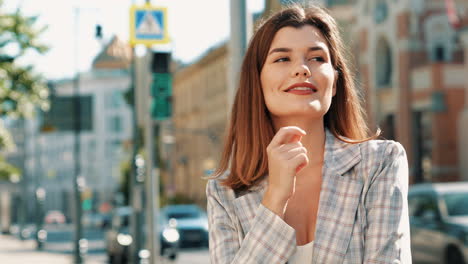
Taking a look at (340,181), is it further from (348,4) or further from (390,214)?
(348,4)

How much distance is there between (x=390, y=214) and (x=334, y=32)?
0.62 meters

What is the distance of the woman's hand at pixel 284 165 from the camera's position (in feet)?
7.98

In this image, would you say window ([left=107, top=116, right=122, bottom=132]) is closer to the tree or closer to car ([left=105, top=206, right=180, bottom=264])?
car ([left=105, top=206, right=180, bottom=264])

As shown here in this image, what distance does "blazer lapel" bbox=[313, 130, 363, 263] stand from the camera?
2.45 meters

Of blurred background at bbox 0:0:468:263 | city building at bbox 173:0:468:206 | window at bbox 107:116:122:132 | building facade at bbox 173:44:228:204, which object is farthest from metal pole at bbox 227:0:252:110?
window at bbox 107:116:122:132

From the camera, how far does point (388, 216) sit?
7.96 ft

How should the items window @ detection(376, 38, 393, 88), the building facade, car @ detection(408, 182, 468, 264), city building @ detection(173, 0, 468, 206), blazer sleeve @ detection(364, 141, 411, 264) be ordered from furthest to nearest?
the building facade, window @ detection(376, 38, 393, 88), city building @ detection(173, 0, 468, 206), car @ detection(408, 182, 468, 264), blazer sleeve @ detection(364, 141, 411, 264)

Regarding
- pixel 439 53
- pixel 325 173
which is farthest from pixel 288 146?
pixel 439 53

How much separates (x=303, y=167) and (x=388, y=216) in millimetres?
257

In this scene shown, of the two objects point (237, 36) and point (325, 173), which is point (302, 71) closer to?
point (325, 173)

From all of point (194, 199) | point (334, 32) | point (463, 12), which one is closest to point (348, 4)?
point (463, 12)

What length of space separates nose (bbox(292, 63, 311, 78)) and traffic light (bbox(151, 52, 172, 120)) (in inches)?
454

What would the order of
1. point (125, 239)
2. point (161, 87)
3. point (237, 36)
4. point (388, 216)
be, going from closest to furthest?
1. point (388, 216)
2. point (237, 36)
3. point (161, 87)
4. point (125, 239)

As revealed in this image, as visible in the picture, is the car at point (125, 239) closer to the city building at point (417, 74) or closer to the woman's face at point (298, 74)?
the city building at point (417, 74)
